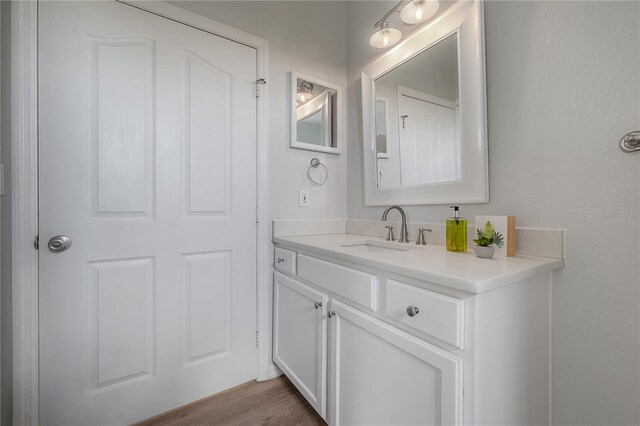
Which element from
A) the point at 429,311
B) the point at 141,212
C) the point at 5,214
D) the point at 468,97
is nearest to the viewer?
the point at 429,311

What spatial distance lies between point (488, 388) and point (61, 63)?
6.25 ft

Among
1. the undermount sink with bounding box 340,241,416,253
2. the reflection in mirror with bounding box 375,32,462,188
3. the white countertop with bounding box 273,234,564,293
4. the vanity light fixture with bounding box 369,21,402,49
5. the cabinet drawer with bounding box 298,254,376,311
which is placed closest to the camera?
the white countertop with bounding box 273,234,564,293

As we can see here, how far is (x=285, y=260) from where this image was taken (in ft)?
4.91

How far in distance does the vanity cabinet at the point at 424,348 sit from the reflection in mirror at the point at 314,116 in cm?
84

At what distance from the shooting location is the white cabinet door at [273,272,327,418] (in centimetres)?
119

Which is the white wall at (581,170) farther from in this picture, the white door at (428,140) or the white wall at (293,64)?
the white wall at (293,64)

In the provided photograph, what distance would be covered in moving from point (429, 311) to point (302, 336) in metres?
0.78

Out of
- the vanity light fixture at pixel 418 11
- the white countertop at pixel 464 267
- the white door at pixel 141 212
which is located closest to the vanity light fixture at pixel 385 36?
the vanity light fixture at pixel 418 11

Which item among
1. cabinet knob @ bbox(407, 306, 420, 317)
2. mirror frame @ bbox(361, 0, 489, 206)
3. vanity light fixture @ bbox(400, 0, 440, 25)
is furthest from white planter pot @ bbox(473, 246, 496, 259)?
vanity light fixture @ bbox(400, 0, 440, 25)

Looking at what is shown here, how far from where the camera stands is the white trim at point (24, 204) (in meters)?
1.03

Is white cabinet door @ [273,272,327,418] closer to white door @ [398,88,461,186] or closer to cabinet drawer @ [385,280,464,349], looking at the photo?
cabinet drawer @ [385,280,464,349]

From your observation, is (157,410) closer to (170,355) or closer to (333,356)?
(170,355)

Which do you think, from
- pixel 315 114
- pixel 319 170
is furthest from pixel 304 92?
pixel 319 170

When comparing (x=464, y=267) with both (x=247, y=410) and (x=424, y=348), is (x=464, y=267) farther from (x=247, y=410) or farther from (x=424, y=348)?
(x=247, y=410)
